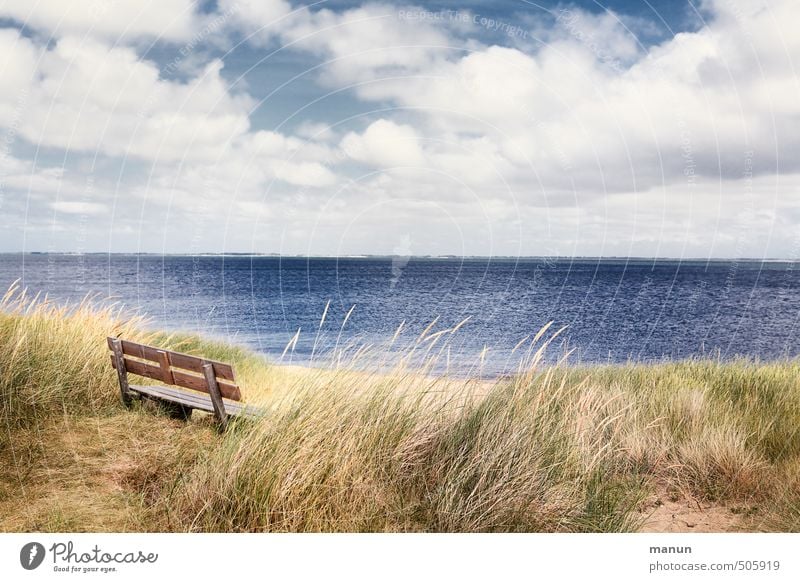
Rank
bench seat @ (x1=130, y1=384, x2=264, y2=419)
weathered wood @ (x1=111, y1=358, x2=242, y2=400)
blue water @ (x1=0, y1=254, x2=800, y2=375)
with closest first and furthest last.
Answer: weathered wood @ (x1=111, y1=358, x2=242, y2=400)
bench seat @ (x1=130, y1=384, x2=264, y2=419)
blue water @ (x1=0, y1=254, x2=800, y2=375)

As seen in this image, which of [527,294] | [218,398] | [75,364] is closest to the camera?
[218,398]

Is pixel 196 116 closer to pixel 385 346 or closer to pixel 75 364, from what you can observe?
pixel 75 364

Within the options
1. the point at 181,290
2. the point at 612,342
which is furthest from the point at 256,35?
the point at 181,290

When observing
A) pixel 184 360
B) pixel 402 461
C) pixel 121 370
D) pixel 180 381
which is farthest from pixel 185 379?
pixel 402 461

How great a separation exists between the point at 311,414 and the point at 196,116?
19886 mm

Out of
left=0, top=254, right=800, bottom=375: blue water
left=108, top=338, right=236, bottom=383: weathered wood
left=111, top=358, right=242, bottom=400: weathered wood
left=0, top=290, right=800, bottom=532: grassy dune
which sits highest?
left=108, top=338, right=236, bottom=383: weathered wood

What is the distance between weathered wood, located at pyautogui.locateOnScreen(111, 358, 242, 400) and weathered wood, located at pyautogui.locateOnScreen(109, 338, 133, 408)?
63 millimetres

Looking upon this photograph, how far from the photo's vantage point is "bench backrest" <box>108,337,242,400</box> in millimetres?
5355

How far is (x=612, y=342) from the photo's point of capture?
2755 centimetres

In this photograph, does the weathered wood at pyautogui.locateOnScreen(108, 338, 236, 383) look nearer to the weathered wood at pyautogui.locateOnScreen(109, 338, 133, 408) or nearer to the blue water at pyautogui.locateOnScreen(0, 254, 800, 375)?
the weathered wood at pyautogui.locateOnScreen(109, 338, 133, 408)

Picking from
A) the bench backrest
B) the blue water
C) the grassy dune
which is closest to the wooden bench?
the bench backrest

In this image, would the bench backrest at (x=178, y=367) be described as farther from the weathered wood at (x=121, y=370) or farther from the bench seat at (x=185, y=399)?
the bench seat at (x=185, y=399)

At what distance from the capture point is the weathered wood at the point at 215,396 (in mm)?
5344

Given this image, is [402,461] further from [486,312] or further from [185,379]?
[486,312]
